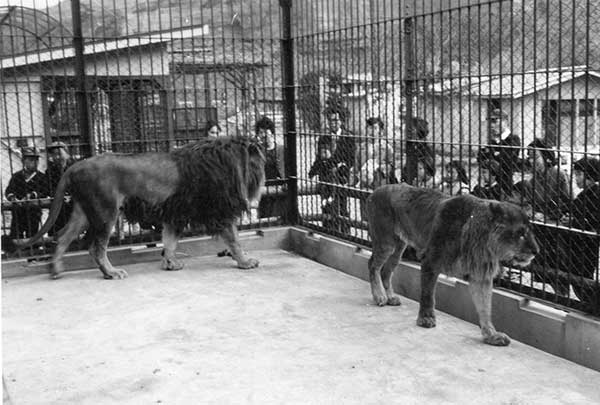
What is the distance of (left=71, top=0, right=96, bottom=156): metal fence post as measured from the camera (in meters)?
7.70

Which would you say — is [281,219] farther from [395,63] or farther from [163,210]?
[395,63]

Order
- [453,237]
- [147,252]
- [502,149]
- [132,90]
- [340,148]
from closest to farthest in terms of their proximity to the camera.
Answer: [453,237], [502,149], [340,148], [132,90], [147,252]

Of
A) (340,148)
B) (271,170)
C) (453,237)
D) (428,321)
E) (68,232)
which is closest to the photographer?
(453,237)

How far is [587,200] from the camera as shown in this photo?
4680mm

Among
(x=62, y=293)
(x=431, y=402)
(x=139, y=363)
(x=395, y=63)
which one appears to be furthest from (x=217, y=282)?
(x=431, y=402)

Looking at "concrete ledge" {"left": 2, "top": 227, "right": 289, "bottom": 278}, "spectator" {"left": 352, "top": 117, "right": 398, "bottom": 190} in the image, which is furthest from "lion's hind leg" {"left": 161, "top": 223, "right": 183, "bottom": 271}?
"spectator" {"left": 352, "top": 117, "right": 398, "bottom": 190}

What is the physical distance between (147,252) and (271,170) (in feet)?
6.15

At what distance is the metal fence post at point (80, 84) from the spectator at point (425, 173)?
374cm

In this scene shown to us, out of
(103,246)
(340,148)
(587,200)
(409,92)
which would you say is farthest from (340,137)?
(587,200)

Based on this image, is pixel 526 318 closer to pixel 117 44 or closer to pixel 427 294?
pixel 427 294

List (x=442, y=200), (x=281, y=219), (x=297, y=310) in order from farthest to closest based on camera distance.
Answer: (x=281, y=219)
(x=297, y=310)
(x=442, y=200)

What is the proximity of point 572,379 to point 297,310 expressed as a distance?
8.03ft

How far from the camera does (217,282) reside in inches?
281

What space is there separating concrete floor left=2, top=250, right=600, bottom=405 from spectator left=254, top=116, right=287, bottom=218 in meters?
1.92
